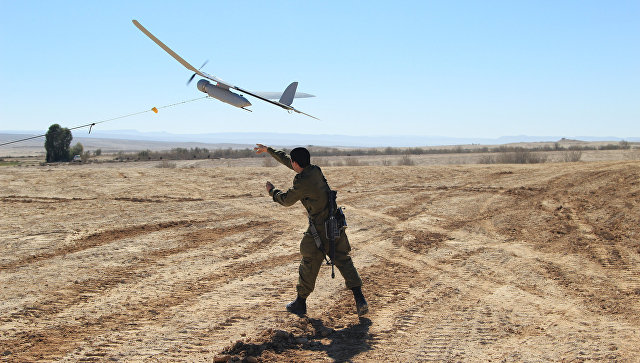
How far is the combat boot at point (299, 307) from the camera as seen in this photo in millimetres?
6203

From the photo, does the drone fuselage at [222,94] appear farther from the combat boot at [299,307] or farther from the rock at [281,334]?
the rock at [281,334]

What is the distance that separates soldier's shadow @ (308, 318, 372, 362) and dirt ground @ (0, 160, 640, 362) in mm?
27

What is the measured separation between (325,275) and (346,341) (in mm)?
2528

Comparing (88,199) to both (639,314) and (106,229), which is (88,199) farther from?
(639,314)

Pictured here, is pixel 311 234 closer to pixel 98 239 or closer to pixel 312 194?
pixel 312 194

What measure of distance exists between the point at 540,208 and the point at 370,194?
15.9 feet

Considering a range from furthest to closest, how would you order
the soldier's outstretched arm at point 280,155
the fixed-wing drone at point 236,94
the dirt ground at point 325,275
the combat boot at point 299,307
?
the fixed-wing drone at point 236,94 < the soldier's outstretched arm at point 280,155 < the combat boot at point 299,307 < the dirt ground at point 325,275

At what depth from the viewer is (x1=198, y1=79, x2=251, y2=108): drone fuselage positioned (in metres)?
8.16

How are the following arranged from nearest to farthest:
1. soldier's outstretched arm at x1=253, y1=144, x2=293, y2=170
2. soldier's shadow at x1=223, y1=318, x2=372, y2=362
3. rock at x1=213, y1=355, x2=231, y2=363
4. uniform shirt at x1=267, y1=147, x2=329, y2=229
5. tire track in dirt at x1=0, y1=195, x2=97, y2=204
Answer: rock at x1=213, y1=355, x2=231, y2=363
soldier's shadow at x1=223, y1=318, x2=372, y2=362
uniform shirt at x1=267, y1=147, x2=329, y2=229
soldier's outstretched arm at x1=253, y1=144, x2=293, y2=170
tire track in dirt at x1=0, y1=195, x2=97, y2=204

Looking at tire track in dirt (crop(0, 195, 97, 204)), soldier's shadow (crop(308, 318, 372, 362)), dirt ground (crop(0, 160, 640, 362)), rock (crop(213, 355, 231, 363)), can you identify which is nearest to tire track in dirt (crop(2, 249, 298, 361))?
dirt ground (crop(0, 160, 640, 362))

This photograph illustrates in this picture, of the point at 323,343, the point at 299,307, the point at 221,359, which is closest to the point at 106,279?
the point at 299,307

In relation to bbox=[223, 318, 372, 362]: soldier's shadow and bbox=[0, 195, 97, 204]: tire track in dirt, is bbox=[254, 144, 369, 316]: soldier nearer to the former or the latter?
bbox=[223, 318, 372, 362]: soldier's shadow

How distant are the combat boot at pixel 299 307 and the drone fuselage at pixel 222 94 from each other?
3395 mm

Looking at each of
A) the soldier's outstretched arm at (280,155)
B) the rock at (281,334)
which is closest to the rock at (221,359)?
the rock at (281,334)
